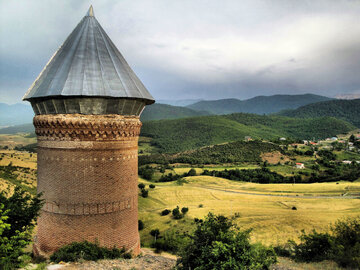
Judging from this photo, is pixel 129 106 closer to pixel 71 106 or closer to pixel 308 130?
pixel 71 106

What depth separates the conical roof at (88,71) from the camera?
34.0 ft

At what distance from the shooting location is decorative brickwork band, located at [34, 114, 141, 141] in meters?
10.4

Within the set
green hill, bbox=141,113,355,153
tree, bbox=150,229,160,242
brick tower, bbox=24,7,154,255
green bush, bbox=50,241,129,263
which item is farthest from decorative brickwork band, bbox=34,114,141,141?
green hill, bbox=141,113,355,153

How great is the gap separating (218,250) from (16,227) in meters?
7.21

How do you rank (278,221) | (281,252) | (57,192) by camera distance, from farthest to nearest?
(278,221), (281,252), (57,192)

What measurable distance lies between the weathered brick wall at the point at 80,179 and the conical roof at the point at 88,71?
0.98 metres

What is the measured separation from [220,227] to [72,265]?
592cm

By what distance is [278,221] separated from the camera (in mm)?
34969

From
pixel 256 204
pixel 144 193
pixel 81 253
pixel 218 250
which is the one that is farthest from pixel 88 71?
pixel 256 204

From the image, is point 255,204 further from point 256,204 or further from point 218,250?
point 218,250

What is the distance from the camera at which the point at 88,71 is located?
10852 mm

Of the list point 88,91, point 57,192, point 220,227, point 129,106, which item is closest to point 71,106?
point 88,91

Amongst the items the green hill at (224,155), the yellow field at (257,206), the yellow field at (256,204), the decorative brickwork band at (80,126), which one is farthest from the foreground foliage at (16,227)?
the green hill at (224,155)

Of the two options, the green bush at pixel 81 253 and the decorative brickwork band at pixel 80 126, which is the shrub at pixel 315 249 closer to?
the green bush at pixel 81 253
